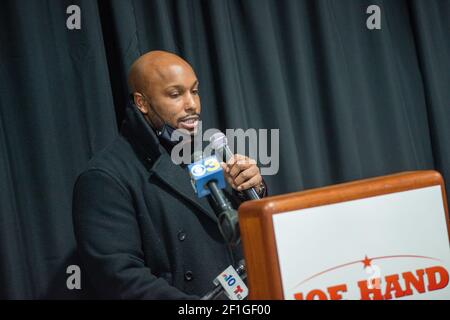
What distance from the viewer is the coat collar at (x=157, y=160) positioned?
142 centimetres

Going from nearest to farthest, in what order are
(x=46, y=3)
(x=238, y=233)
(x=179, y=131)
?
(x=238, y=233)
(x=179, y=131)
(x=46, y=3)

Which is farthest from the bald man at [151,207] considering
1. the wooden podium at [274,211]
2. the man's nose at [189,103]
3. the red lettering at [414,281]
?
the red lettering at [414,281]

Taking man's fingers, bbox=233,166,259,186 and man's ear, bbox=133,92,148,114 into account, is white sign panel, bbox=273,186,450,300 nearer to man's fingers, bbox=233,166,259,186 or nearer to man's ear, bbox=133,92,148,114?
man's fingers, bbox=233,166,259,186

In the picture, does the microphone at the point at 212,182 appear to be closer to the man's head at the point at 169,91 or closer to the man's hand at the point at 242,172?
the man's hand at the point at 242,172

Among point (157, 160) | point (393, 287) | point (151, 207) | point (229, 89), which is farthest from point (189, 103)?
point (393, 287)

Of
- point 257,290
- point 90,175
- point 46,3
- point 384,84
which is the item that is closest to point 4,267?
point 90,175

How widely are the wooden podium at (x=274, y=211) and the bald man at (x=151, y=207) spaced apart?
28 centimetres

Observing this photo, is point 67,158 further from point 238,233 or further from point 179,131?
point 238,233

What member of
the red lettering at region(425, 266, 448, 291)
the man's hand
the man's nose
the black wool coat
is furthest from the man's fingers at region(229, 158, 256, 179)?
the red lettering at region(425, 266, 448, 291)

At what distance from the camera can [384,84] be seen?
2.18 metres

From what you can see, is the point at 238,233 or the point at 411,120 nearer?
the point at 238,233

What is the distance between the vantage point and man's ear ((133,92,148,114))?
152 cm

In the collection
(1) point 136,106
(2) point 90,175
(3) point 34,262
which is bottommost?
(3) point 34,262

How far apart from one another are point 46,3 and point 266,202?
3.82 ft
